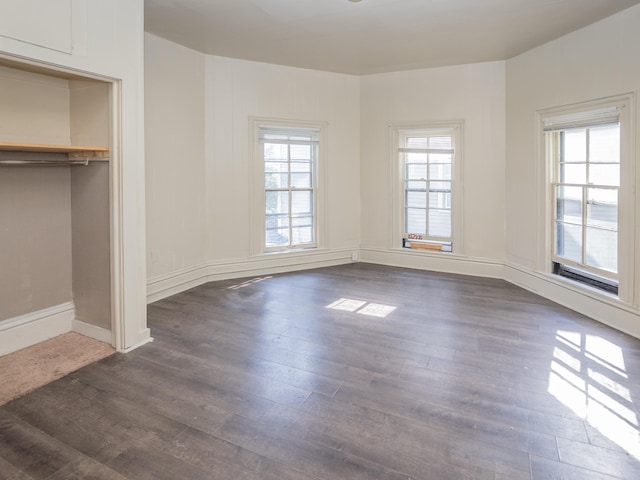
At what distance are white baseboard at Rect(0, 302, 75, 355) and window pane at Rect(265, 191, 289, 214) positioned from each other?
2.81 metres

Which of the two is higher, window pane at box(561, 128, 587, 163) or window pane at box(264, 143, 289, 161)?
window pane at box(264, 143, 289, 161)

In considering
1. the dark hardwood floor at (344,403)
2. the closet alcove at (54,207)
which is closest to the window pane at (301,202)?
the dark hardwood floor at (344,403)

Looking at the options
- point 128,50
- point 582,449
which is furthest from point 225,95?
point 582,449

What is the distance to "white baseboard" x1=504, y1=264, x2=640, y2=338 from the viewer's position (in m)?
3.62

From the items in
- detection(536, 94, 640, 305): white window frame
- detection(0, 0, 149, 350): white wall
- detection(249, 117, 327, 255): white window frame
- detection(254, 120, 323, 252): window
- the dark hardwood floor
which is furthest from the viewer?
detection(254, 120, 323, 252): window

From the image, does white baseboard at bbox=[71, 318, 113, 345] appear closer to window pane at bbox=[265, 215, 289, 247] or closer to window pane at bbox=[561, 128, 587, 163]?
window pane at bbox=[265, 215, 289, 247]

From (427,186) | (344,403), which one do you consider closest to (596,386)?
(344,403)

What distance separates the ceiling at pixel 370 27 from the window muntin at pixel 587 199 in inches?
41.2

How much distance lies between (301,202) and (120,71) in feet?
10.9

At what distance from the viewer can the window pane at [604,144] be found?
3873 millimetres

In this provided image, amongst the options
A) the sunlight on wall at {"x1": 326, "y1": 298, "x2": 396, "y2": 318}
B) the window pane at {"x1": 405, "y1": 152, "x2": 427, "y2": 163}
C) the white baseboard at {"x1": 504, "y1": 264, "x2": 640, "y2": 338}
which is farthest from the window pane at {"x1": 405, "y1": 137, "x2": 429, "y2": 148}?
the sunlight on wall at {"x1": 326, "y1": 298, "x2": 396, "y2": 318}

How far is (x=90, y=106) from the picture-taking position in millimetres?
3199

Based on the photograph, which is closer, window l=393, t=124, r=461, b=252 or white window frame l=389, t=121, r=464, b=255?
white window frame l=389, t=121, r=464, b=255

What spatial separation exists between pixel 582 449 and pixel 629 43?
336 cm
